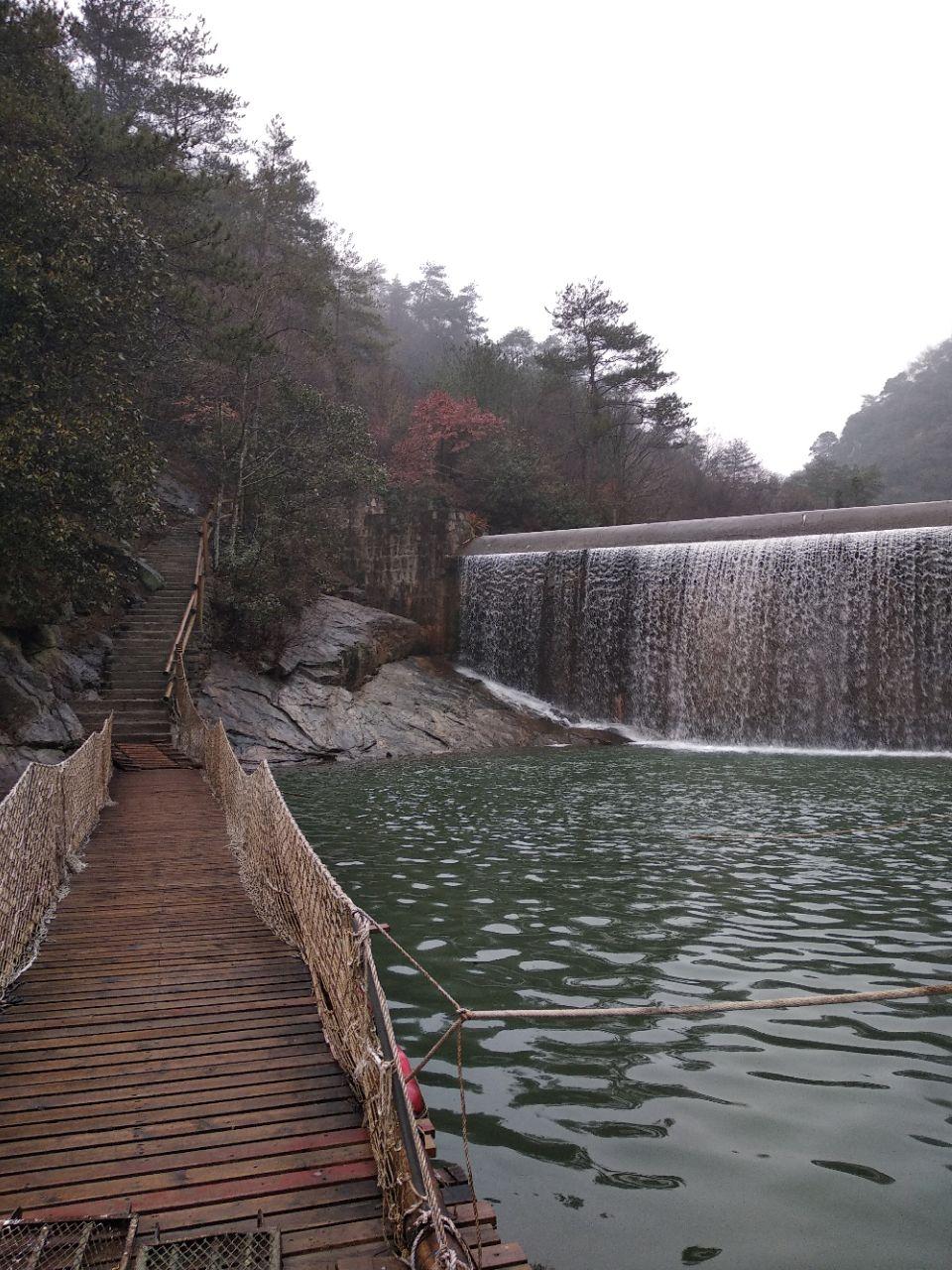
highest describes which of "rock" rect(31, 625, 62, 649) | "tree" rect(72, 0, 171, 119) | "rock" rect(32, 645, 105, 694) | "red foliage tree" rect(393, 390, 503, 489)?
"tree" rect(72, 0, 171, 119)

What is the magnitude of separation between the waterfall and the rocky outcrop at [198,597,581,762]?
2515mm

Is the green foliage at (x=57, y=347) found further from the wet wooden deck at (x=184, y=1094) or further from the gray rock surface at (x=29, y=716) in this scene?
the wet wooden deck at (x=184, y=1094)

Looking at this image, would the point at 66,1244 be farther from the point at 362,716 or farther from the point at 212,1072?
the point at 362,716

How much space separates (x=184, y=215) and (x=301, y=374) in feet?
33.0

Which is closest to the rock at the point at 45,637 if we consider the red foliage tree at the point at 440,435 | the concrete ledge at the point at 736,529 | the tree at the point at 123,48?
the concrete ledge at the point at 736,529

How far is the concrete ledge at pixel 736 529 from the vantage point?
2238 centimetres

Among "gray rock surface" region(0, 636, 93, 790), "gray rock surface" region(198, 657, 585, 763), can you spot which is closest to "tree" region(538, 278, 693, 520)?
"gray rock surface" region(198, 657, 585, 763)

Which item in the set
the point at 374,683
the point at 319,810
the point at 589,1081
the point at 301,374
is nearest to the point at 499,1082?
the point at 589,1081

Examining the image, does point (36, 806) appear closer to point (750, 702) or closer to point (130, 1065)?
point (130, 1065)

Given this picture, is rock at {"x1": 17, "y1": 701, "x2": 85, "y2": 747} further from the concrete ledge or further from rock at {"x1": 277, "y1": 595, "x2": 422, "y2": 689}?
the concrete ledge

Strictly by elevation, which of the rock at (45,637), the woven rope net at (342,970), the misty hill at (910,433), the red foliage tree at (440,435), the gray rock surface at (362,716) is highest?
the misty hill at (910,433)

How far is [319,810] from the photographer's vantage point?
13055mm

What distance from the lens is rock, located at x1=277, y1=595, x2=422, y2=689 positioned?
2289cm

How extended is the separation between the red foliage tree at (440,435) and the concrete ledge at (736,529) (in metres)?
5.87
